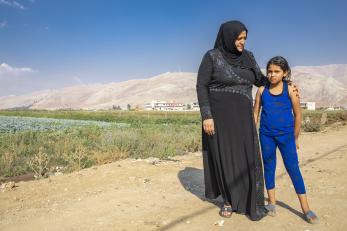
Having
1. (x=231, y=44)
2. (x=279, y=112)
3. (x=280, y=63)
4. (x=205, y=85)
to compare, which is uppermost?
(x=231, y=44)

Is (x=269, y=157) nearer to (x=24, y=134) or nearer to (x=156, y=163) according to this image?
(x=156, y=163)

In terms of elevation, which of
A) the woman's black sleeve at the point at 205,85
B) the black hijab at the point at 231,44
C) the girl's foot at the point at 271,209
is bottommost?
the girl's foot at the point at 271,209

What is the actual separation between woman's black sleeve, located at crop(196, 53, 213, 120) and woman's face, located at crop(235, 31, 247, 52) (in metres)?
0.33

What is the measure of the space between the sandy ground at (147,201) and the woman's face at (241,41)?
1.77 m

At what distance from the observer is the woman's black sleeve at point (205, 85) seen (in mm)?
3947

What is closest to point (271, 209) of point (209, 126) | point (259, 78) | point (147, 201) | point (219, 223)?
point (219, 223)

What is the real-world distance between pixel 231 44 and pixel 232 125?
32.9 inches

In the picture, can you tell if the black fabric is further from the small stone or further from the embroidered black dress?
the small stone

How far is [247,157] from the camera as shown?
3.89 m

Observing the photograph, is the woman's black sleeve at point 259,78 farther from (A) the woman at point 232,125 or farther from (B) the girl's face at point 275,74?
(B) the girl's face at point 275,74

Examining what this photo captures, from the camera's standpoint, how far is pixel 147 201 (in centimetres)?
471

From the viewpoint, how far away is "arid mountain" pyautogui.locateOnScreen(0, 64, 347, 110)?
121 meters

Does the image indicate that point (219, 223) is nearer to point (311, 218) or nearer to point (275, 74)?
point (311, 218)

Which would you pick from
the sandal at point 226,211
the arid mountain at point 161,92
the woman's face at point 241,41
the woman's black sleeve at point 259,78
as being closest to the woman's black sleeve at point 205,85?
the woman's face at point 241,41
